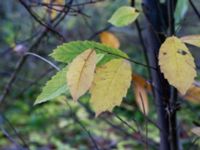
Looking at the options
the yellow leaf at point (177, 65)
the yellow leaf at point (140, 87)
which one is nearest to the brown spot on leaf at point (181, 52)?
the yellow leaf at point (177, 65)

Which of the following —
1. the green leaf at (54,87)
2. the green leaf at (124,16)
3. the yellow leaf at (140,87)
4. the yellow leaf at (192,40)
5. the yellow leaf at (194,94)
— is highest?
the yellow leaf at (192,40)

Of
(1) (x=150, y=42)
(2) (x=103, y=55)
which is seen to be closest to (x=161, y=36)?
(1) (x=150, y=42)

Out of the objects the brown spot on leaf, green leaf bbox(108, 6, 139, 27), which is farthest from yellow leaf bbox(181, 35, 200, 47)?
green leaf bbox(108, 6, 139, 27)

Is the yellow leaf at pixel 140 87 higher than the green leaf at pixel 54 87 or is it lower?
lower

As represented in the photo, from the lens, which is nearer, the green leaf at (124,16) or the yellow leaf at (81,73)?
the yellow leaf at (81,73)

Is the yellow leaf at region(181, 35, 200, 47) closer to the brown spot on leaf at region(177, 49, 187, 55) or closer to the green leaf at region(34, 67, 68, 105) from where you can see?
the brown spot on leaf at region(177, 49, 187, 55)

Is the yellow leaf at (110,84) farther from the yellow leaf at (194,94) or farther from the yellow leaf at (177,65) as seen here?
the yellow leaf at (194,94)

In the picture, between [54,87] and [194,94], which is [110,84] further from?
[194,94]
